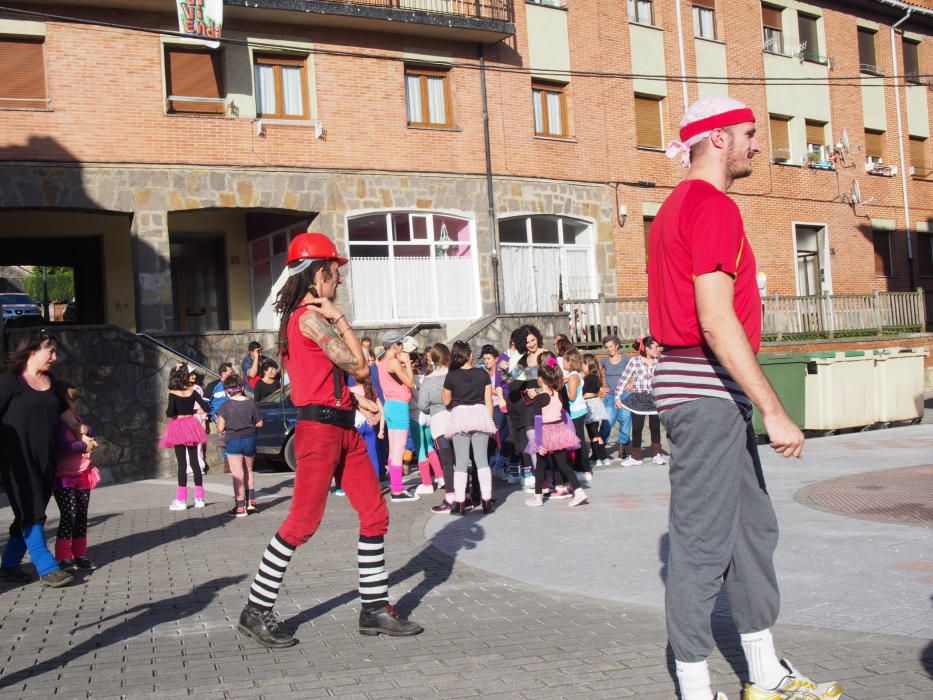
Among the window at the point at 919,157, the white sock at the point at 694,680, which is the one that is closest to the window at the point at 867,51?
the window at the point at 919,157

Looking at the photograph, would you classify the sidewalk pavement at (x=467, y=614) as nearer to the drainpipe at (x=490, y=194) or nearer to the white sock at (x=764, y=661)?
the white sock at (x=764, y=661)

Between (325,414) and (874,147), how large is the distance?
98.5 ft

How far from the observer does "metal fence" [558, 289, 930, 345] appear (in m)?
22.6

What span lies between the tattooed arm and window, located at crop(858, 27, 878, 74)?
29.7 meters

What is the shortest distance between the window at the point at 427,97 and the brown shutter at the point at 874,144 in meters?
15.2

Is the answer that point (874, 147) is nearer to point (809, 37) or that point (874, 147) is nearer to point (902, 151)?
point (902, 151)

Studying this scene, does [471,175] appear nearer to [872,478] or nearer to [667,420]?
[872,478]

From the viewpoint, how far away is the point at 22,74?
18391 millimetres

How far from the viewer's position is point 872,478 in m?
11.0

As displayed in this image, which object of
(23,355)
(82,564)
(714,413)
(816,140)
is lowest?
(82,564)

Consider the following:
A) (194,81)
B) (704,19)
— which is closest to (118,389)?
(194,81)

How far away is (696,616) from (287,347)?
2804 millimetres

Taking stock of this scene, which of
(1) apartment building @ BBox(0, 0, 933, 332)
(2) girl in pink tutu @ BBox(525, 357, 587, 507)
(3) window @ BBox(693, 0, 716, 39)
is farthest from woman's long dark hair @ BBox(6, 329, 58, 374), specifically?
(3) window @ BBox(693, 0, 716, 39)

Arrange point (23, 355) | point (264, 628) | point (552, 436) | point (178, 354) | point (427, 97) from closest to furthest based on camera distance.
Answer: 1. point (264, 628)
2. point (23, 355)
3. point (552, 436)
4. point (178, 354)
5. point (427, 97)
